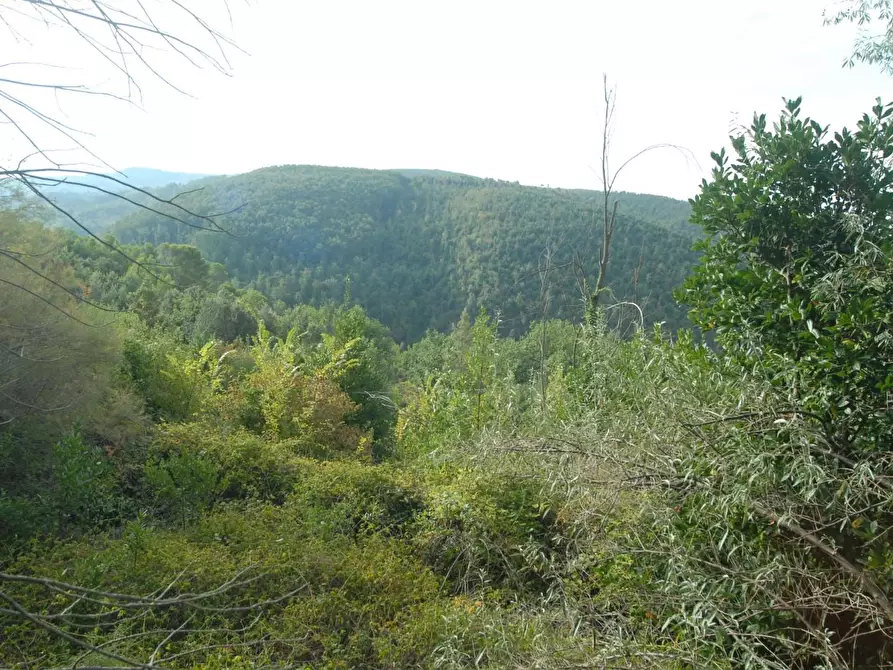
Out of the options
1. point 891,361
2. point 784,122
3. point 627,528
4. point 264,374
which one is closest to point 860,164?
point 784,122

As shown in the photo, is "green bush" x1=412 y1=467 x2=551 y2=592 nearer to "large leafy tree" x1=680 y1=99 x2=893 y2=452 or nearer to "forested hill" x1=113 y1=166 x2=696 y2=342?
"large leafy tree" x1=680 y1=99 x2=893 y2=452

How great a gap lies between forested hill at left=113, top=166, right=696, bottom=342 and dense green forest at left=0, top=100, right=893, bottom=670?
88.8 ft

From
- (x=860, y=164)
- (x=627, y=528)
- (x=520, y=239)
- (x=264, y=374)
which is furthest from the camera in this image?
(x=520, y=239)

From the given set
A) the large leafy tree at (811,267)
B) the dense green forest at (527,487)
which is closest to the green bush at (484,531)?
the dense green forest at (527,487)

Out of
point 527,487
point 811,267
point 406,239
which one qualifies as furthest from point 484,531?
point 406,239

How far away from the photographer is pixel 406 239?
173 feet

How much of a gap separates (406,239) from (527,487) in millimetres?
48284

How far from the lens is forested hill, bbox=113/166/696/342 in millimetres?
39375

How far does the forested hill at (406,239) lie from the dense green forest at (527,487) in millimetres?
27079

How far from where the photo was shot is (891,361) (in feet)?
8.35

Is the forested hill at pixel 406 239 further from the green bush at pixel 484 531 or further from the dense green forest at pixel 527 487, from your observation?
the green bush at pixel 484 531

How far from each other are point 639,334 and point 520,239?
41.1 meters

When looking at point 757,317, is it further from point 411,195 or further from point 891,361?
point 411,195

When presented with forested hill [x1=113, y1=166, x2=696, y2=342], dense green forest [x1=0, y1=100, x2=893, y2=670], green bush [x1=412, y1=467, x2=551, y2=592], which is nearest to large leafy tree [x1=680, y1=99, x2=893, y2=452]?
dense green forest [x1=0, y1=100, x2=893, y2=670]
